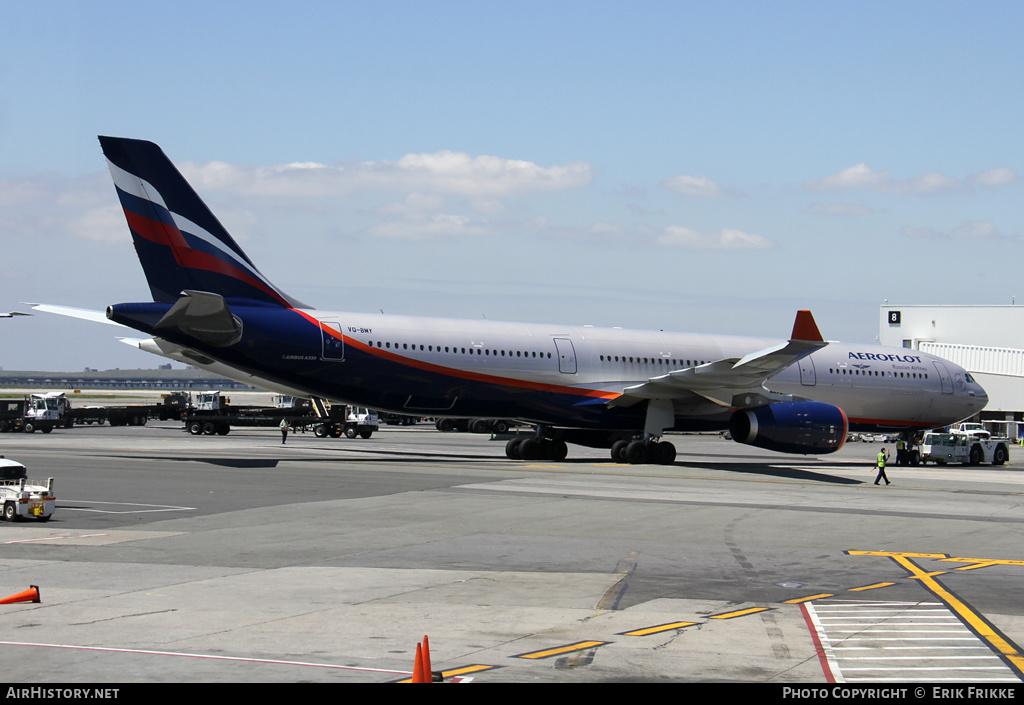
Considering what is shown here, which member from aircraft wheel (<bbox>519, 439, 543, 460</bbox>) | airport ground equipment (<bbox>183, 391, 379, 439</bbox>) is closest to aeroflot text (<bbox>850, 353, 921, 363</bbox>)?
aircraft wheel (<bbox>519, 439, 543, 460</bbox>)

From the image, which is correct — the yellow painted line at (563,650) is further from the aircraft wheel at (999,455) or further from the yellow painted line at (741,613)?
the aircraft wheel at (999,455)

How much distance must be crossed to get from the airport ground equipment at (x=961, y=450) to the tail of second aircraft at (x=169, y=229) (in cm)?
2825

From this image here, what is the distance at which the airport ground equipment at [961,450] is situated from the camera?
42.1m

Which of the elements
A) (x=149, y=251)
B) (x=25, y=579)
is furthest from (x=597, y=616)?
(x=149, y=251)

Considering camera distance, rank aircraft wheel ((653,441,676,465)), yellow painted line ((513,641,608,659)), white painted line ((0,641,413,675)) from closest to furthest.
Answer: white painted line ((0,641,413,675)) → yellow painted line ((513,641,608,659)) → aircraft wheel ((653,441,676,465))

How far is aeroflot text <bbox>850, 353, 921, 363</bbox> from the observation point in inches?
1589

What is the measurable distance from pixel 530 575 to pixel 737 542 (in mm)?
4989

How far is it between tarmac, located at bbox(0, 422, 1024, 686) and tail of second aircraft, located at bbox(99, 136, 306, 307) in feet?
21.2

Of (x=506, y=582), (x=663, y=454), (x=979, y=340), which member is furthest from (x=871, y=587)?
(x=979, y=340)

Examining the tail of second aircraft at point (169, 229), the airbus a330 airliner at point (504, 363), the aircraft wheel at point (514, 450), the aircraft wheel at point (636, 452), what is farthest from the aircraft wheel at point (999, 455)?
the tail of second aircraft at point (169, 229)

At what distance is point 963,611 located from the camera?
11.1 meters

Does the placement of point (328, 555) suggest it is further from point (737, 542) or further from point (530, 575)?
point (737, 542)

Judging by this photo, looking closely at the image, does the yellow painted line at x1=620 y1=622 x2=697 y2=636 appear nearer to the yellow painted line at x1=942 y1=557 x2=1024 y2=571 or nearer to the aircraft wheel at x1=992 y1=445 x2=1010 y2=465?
the yellow painted line at x1=942 y1=557 x2=1024 y2=571

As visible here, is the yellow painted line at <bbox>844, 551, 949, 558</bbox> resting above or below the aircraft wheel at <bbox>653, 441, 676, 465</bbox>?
below
